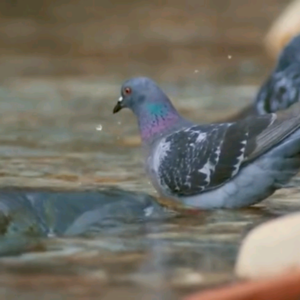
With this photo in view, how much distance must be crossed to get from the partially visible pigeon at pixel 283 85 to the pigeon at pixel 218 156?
8.05 ft

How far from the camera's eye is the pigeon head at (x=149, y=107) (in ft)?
22.5

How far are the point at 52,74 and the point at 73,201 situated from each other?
6.61 metres

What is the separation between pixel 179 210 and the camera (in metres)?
6.64

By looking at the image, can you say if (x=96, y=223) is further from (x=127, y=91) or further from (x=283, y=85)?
(x=283, y=85)

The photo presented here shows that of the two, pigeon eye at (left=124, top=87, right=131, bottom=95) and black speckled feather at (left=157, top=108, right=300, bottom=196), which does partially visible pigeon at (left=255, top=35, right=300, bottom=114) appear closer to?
pigeon eye at (left=124, top=87, right=131, bottom=95)

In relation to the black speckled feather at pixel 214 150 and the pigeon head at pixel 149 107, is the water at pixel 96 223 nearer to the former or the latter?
the black speckled feather at pixel 214 150

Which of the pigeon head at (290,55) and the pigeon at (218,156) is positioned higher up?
the pigeon head at (290,55)

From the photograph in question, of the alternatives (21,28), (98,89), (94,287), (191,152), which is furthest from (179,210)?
(21,28)

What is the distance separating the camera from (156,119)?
6.87 meters

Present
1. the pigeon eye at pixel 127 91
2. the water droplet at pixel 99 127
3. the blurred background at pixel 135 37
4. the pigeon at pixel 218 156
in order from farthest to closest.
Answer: the blurred background at pixel 135 37 < the water droplet at pixel 99 127 < the pigeon eye at pixel 127 91 < the pigeon at pixel 218 156

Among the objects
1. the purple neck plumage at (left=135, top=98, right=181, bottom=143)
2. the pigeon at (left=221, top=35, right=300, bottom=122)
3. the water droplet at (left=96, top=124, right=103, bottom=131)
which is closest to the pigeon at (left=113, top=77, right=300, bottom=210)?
the purple neck plumage at (left=135, top=98, right=181, bottom=143)

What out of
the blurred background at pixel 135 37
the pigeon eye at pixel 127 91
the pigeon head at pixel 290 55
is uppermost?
the blurred background at pixel 135 37

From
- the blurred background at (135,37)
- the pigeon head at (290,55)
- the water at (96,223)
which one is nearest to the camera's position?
the water at (96,223)

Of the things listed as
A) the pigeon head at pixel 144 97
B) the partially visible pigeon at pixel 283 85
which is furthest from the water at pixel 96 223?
the partially visible pigeon at pixel 283 85
